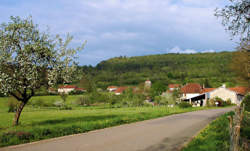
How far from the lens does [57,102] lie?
74.7 metres

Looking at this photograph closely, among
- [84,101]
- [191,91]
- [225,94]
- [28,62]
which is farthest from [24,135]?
[191,91]

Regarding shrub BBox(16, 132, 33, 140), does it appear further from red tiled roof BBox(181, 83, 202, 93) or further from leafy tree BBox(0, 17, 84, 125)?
red tiled roof BBox(181, 83, 202, 93)

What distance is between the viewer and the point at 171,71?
162 meters

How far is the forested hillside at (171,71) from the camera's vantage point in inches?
5051

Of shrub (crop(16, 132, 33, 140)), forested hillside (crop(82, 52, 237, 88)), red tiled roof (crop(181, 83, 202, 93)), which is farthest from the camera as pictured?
forested hillside (crop(82, 52, 237, 88))

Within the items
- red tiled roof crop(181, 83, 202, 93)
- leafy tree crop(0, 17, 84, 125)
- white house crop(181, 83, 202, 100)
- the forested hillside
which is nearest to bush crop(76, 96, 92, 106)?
white house crop(181, 83, 202, 100)

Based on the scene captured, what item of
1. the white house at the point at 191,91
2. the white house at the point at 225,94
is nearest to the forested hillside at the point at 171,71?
the white house at the point at 191,91

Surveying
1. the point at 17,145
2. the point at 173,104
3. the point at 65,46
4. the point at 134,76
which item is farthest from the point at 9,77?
the point at 134,76

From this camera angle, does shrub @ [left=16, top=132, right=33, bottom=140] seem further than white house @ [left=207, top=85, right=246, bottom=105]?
No

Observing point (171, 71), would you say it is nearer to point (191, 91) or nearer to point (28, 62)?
point (191, 91)

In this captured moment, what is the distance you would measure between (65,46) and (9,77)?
466cm

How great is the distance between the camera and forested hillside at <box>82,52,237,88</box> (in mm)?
128300

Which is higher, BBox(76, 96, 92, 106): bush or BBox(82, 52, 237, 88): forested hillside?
BBox(82, 52, 237, 88): forested hillside

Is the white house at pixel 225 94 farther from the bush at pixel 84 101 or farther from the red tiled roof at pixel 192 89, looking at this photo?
the bush at pixel 84 101
